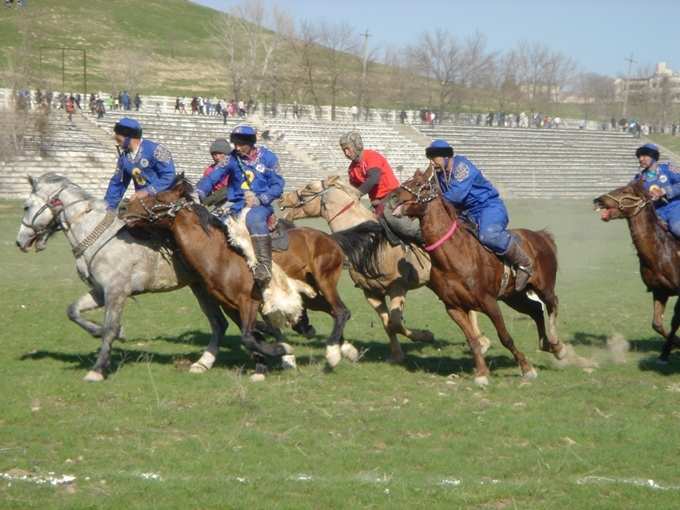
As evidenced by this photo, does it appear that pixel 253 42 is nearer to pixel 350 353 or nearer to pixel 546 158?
pixel 546 158

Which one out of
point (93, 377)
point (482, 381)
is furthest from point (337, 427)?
point (93, 377)

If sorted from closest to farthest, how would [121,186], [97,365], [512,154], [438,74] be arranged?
1. [97,365]
2. [121,186]
3. [512,154]
4. [438,74]

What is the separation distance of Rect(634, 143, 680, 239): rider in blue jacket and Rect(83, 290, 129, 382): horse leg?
653 centimetres

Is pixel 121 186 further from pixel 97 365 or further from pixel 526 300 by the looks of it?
pixel 526 300

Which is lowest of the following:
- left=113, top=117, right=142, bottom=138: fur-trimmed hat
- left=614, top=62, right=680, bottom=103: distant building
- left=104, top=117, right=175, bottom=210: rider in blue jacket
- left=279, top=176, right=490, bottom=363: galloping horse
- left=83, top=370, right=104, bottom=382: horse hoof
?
left=83, top=370, right=104, bottom=382: horse hoof

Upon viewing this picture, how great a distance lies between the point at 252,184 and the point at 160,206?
3.96ft

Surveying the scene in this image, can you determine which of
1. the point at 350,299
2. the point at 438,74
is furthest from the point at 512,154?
the point at 350,299

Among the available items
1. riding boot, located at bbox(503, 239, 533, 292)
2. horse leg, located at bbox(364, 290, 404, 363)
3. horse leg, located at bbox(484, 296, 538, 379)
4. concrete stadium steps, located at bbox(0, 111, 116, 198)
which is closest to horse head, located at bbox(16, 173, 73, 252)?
horse leg, located at bbox(364, 290, 404, 363)

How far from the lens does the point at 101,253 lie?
11539 mm

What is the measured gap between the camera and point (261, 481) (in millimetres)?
7676

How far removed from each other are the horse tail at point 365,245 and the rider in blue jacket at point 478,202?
1388mm

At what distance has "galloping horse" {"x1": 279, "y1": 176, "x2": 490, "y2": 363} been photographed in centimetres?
1274

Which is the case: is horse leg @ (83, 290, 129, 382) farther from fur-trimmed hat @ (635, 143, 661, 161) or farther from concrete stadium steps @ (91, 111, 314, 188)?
concrete stadium steps @ (91, 111, 314, 188)

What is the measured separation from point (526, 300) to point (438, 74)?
270ft
